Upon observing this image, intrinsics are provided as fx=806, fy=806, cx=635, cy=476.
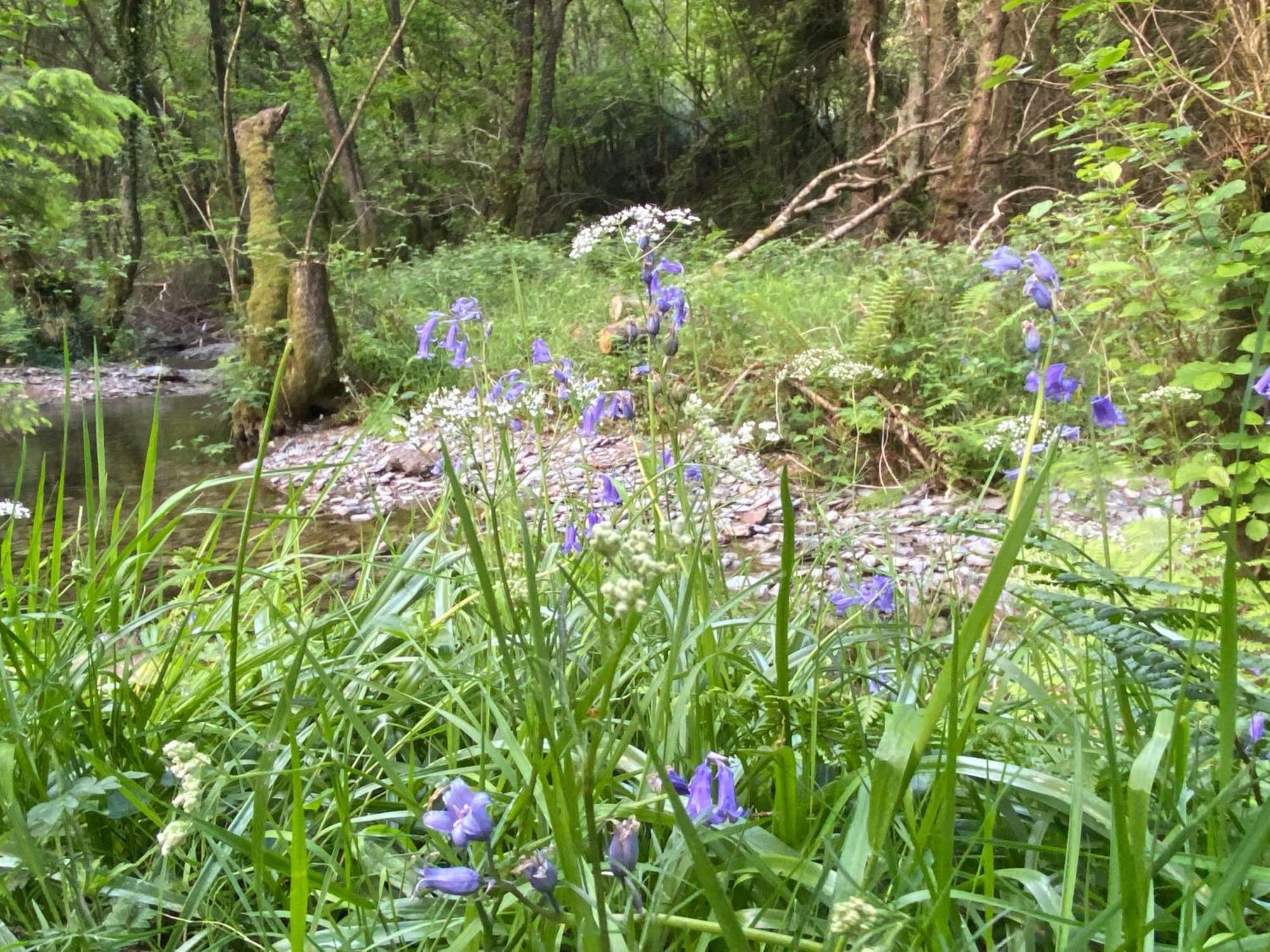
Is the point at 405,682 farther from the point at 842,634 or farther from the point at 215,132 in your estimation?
the point at 215,132

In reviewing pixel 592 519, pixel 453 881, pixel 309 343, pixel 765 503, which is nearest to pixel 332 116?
pixel 309 343

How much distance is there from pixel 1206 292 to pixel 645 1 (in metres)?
17.9

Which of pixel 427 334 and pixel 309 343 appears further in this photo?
pixel 309 343

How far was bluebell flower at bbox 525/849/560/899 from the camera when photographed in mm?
545

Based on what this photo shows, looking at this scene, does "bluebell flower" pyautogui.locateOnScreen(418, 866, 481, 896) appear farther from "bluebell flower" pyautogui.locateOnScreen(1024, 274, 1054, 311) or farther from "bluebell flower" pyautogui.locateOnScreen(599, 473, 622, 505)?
"bluebell flower" pyautogui.locateOnScreen(1024, 274, 1054, 311)

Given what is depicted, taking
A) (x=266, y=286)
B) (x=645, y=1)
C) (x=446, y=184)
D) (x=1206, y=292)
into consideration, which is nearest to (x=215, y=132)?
(x=446, y=184)

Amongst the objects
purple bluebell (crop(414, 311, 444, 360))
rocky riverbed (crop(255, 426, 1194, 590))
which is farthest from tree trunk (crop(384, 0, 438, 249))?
purple bluebell (crop(414, 311, 444, 360))

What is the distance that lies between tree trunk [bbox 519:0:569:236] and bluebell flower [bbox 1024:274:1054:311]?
13002 millimetres

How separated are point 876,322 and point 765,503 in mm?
1138

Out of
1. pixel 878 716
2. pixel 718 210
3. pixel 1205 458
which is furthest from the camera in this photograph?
pixel 718 210

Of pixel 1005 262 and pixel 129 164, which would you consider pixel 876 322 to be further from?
pixel 129 164

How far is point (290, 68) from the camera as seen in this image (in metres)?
15.4

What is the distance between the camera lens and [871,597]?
4.41ft

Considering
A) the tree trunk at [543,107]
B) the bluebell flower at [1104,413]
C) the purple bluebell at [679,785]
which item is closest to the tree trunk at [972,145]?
the bluebell flower at [1104,413]
